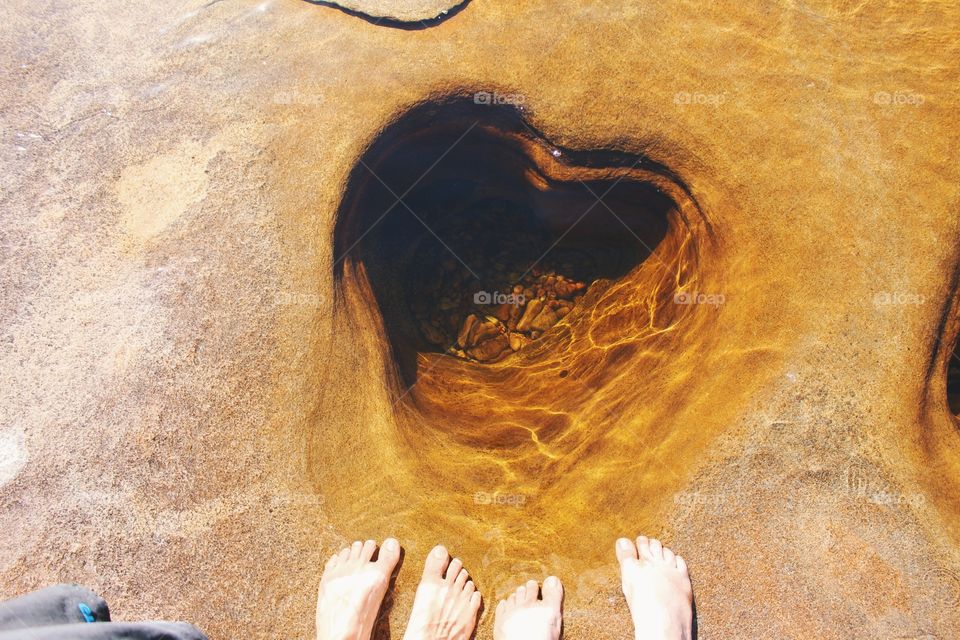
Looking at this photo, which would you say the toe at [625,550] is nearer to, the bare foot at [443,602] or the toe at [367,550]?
the bare foot at [443,602]

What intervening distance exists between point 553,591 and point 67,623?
223 centimetres

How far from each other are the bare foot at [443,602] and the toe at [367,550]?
313mm

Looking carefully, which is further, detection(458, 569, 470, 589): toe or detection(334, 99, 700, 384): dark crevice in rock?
detection(334, 99, 700, 384): dark crevice in rock

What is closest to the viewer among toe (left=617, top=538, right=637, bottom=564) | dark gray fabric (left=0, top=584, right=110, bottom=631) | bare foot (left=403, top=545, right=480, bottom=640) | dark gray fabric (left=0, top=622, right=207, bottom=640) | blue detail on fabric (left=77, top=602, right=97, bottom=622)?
dark gray fabric (left=0, top=622, right=207, bottom=640)

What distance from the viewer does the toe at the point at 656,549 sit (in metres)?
2.69

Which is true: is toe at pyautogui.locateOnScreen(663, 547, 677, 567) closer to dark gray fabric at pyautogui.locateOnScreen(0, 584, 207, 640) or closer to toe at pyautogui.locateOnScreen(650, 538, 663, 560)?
toe at pyautogui.locateOnScreen(650, 538, 663, 560)

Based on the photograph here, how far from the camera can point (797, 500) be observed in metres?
2.74

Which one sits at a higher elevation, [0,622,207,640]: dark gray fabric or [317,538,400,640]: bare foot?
[0,622,207,640]: dark gray fabric

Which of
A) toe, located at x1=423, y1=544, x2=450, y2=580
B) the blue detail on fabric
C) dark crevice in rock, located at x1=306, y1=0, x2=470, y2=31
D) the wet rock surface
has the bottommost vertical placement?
toe, located at x1=423, y1=544, x2=450, y2=580

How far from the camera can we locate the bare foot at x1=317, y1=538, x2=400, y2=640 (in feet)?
8.25

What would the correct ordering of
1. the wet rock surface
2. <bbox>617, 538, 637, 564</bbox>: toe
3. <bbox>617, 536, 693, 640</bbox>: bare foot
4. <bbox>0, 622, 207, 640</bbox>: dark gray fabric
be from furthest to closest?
1. the wet rock surface
2. <bbox>617, 538, 637, 564</bbox>: toe
3. <bbox>617, 536, 693, 640</bbox>: bare foot
4. <bbox>0, 622, 207, 640</bbox>: dark gray fabric

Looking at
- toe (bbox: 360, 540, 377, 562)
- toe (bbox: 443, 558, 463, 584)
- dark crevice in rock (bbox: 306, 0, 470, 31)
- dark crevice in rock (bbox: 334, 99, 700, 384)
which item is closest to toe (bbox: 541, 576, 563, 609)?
toe (bbox: 443, 558, 463, 584)

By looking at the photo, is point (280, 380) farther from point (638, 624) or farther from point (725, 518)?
point (725, 518)

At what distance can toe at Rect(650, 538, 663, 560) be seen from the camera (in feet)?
8.83
